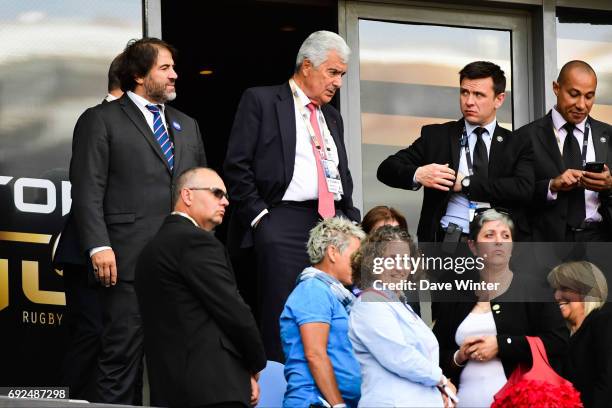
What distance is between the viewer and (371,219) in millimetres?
8062

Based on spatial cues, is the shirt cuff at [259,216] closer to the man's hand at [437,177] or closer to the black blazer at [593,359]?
the man's hand at [437,177]

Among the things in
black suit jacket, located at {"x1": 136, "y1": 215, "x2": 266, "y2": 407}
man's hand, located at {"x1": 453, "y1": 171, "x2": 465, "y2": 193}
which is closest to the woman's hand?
man's hand, located at {"x1": 453, "y1": 171, "x2": 465, "y2": 193}

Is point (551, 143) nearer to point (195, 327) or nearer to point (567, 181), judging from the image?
point (567, 181)

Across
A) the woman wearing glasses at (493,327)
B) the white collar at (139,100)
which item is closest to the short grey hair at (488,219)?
the woman wearing glasses at (493,327)

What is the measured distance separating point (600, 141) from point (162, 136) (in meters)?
2.72

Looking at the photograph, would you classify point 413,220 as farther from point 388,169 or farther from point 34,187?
point 34,187

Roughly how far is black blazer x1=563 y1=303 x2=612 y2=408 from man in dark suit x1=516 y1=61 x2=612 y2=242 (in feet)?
4.71

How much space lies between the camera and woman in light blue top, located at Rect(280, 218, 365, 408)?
682 centimetres

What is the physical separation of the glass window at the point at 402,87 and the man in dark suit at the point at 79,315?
2746 millimetres

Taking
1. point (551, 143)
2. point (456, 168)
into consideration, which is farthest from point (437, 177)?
point (551, 143)

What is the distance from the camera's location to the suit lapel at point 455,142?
8.54 meters

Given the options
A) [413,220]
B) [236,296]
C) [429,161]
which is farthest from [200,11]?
[236,296]

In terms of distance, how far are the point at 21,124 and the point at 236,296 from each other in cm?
288

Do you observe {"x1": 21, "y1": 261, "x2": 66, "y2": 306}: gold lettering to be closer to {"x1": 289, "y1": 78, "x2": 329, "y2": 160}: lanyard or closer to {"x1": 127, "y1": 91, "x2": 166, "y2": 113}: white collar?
{"x1": 127, "y1": 91, "x2": 166, "y2": 113}: white collar
